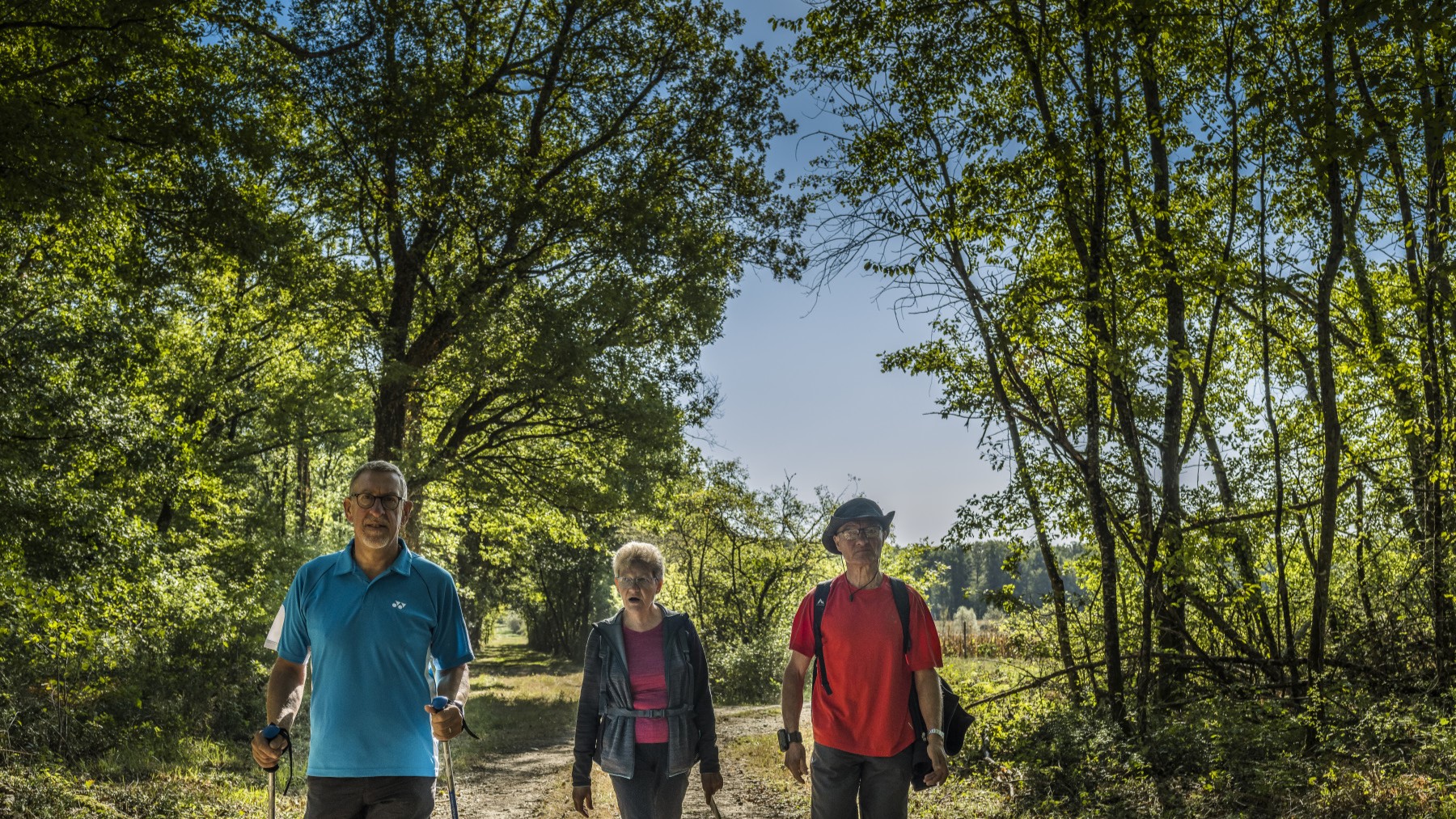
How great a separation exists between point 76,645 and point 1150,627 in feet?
37.9

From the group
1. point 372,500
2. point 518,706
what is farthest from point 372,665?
point 518,706

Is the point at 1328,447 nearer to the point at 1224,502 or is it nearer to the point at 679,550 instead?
the point at 1224,502

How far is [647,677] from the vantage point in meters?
4.68

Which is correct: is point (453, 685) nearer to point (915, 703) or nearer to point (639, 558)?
point (639, 558)

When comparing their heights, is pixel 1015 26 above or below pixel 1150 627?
above

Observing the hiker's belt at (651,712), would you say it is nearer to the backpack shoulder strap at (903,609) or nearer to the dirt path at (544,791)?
the backpack shoulder strap at (903,609)

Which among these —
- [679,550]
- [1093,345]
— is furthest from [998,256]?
[679,550]

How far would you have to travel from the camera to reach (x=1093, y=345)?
29.5ft

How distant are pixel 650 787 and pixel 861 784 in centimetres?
101

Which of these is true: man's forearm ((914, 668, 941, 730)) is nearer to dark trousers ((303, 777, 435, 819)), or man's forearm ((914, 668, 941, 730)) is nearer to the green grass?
dark trousers ((303, 777, 435, 819))

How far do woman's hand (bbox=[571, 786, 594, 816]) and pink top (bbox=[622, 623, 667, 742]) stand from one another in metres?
0.36

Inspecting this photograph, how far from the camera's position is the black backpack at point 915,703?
4.48 m

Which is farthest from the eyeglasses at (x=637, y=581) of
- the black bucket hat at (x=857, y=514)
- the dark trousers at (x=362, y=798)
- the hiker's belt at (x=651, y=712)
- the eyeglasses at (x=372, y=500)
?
the dark trousers at (x=362, y=798)

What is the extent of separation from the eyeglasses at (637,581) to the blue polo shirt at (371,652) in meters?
1.05
